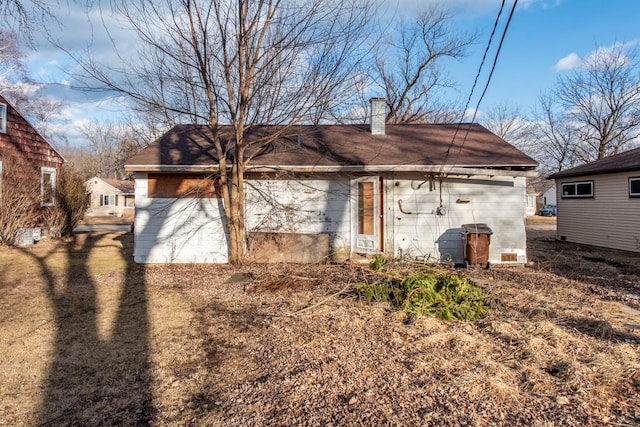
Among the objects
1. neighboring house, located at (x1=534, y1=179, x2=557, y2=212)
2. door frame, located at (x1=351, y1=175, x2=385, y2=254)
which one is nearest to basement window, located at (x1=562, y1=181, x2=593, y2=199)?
door frame, located at (x1=351, y1=175, x2=385, y2=254)

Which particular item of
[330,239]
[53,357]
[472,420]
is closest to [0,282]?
[53,357]

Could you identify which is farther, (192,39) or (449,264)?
(449,264)

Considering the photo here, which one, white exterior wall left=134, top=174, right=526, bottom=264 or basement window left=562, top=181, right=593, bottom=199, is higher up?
basement window left=562, top=181, right=593, bottom=199

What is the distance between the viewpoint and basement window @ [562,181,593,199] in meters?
13.6

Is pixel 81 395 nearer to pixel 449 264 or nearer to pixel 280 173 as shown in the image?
pixel 280 173

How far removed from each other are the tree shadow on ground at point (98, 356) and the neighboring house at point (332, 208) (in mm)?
2473

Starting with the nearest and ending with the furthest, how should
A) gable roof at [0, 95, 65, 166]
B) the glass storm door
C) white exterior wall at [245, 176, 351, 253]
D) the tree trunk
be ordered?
the tree trunk → the glass storm door → white exterior wall at [245, 176, 351, 253] → gable roof at [0, 95, 65, 166]

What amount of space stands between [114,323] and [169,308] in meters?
0.84

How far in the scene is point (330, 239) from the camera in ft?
31.5

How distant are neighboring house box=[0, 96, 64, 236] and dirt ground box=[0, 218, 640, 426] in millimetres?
6594

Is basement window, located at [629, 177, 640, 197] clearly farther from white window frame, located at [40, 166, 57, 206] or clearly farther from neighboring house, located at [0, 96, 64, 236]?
white window frame, located at [40, 166, 57, 206]

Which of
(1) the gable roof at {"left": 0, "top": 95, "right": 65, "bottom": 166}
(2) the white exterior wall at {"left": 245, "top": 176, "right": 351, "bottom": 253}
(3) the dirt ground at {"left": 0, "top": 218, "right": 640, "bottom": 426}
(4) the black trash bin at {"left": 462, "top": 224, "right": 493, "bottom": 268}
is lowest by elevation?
(3) the dirt ground at {"left": 0, "top": 218, "right": 640, "bottom": 426}

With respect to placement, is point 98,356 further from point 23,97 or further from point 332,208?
point 23,97

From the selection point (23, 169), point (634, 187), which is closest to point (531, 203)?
point (634, 187)
